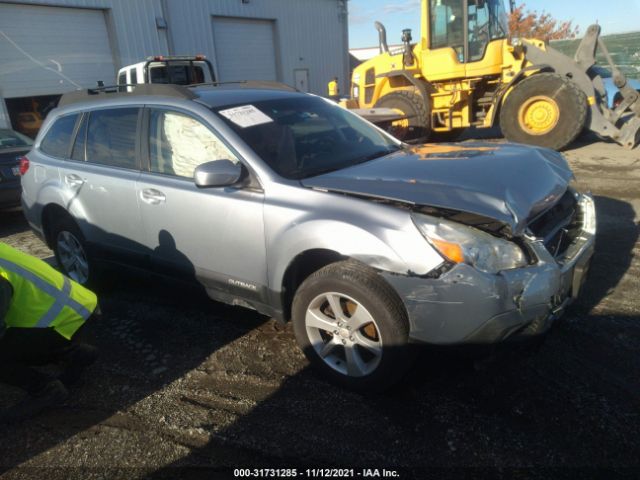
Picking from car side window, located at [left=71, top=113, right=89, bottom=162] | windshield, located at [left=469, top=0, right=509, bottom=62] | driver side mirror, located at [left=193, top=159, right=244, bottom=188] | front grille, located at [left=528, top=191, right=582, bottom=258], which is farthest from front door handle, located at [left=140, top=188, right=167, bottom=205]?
windshield, located at [left=469, top=0, right=509, bottom=62]

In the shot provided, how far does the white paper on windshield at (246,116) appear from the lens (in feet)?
10.3

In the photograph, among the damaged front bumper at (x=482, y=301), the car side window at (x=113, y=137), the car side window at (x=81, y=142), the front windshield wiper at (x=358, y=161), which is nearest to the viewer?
the damaged front bumper at (x=482, y=301)

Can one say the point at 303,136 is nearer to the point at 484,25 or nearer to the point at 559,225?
the point at 559,225

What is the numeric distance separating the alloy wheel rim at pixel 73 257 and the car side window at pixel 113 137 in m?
0.85

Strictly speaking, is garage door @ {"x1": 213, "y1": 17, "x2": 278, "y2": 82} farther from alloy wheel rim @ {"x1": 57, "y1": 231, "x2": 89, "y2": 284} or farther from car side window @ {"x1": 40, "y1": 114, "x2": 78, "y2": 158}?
alloy wheel rim @ {"x1": 57, "y1": 231, "x2": 89, "y2": 284}

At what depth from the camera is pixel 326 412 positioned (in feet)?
8.34

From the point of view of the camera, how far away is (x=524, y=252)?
93.3 inches

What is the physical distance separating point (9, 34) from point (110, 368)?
12.5 meters

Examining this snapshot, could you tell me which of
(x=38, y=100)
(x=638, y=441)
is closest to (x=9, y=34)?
(x=38, y=100)

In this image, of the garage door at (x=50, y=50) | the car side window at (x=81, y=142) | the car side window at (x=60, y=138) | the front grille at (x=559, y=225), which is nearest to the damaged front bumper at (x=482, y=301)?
the front grille at (x=559, y=225)

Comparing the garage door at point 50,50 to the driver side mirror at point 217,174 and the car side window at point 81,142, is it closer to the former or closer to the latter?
the car side window at point 81,142

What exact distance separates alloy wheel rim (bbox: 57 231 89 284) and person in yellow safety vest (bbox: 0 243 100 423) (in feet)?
5.04

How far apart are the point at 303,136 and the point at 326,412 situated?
1810 millimetres

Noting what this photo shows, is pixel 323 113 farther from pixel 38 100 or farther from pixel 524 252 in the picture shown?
pixel 38 100
